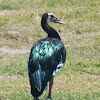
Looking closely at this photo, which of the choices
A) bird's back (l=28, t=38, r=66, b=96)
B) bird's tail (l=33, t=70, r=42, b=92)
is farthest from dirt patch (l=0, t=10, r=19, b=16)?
Answer: bird's tail (l=33, t=70, r=42, b=92)

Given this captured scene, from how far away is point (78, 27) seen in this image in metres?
14.9

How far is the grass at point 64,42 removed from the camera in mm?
8117

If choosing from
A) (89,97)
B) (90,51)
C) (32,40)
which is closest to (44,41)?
(89,97)

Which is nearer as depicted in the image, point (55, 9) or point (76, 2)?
point (55, 9)

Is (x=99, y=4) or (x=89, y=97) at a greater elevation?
(x=89, y=97)

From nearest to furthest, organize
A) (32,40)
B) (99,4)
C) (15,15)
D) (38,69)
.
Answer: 1. (38,69)
2. (32,40)
3. (15,15)
4. (99,4)

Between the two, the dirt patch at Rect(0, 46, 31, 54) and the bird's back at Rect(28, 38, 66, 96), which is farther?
the dirt patch at Rect(0, 46, 31, 54)

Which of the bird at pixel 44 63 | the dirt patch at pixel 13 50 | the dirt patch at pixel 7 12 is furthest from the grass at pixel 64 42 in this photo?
the bird at pixel 44 63

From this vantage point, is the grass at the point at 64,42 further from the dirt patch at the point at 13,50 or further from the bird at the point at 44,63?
the bird at the point at 44,63

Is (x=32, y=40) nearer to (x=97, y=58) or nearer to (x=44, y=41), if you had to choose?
(x=97, y=58)

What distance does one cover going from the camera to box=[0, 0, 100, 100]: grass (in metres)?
8.12

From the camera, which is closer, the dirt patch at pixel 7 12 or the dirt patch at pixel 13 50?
the dirt patch at pixel 13 50

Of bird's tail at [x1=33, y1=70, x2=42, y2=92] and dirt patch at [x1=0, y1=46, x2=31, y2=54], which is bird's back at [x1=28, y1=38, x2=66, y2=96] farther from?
dirt patch at [x1=0, y1=46, x2=31, y2=54]

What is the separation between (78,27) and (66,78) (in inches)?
238
